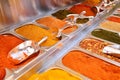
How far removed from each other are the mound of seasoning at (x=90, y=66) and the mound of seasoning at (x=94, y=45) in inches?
2.8

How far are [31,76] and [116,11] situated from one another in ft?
4.46

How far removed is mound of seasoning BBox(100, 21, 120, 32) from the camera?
152cm

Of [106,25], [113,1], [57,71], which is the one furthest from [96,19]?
[57,71]

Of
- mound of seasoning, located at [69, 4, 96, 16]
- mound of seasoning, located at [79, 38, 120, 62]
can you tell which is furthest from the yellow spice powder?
mound of seasoning, located at [69, 4, 96, 16]

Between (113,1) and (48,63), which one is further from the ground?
(113,1)

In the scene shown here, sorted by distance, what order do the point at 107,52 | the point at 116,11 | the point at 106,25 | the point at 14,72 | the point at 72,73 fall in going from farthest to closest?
the point at 116,11 < the point at 106,25 < the point at 107,52 < the point at 72,73 < the point at 14,72

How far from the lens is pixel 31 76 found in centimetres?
92

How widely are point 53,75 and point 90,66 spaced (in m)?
0.27

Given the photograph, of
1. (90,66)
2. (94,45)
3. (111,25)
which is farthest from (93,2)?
(90,66)

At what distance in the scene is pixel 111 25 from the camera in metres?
1.57

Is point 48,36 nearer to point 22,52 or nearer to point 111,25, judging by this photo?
point 22,52

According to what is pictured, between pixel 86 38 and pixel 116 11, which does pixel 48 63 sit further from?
pixel 116 11

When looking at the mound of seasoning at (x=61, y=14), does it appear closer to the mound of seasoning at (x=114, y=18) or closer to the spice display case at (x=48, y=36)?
the spice display case at (x=48, y=36)

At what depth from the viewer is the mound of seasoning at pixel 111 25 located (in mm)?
1517
